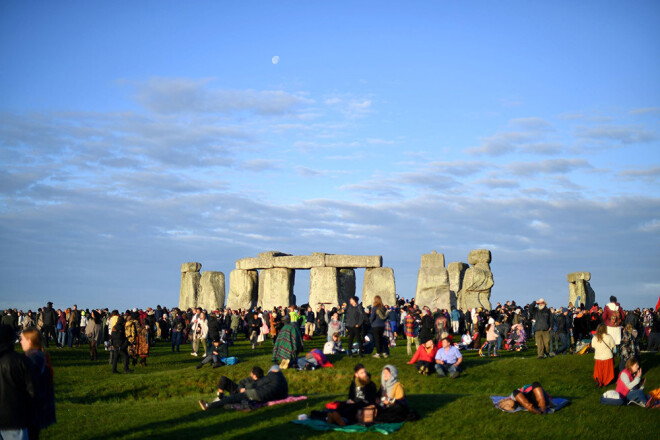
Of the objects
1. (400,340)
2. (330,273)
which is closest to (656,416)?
(400,340)

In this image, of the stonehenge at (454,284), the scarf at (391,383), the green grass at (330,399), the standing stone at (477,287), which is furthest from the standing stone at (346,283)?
the scarf at (391,383)

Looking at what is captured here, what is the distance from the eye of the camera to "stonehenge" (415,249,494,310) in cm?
4031

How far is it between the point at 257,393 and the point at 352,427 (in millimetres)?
2360

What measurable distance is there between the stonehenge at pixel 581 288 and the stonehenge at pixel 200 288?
23049 mm

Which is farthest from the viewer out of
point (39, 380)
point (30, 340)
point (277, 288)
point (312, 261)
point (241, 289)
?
point (241, 289)

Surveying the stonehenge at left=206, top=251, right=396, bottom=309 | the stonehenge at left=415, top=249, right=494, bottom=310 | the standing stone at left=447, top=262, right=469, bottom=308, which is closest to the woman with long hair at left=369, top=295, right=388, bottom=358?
the stonehenge at left=206, top=251, right=396, bottom=309

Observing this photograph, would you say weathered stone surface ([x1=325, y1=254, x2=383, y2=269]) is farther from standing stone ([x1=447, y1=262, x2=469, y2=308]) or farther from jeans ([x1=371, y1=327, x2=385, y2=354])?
jeans ([x1=371, y1=327, x2=385, y2=354])

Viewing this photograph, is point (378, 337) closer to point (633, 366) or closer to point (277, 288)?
point (633, 366)

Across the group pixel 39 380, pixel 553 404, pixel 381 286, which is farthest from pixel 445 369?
pixel 381 286

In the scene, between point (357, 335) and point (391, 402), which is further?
point (357, 335)

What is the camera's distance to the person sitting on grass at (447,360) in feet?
62.6

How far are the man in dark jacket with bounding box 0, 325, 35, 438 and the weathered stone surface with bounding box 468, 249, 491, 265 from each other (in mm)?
41318

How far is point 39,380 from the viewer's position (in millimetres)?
8875

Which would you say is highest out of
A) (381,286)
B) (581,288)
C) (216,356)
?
(381,286)
